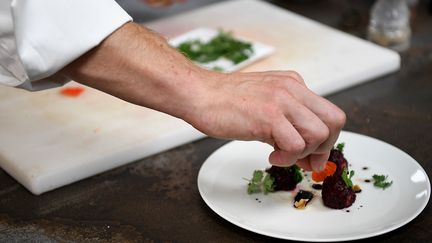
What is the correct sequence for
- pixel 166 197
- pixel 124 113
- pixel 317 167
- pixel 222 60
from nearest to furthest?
pixel 317 167, pixel 166 197, pixel 124 113, pixel 222 60

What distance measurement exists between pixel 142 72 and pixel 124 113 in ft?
1.56

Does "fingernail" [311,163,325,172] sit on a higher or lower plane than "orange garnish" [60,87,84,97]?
higher

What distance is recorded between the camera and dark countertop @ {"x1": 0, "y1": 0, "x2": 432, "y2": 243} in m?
1.17

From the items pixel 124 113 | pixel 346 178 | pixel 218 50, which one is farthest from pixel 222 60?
pixel 346 178

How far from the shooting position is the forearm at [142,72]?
108 cm

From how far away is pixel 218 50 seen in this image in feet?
5.80

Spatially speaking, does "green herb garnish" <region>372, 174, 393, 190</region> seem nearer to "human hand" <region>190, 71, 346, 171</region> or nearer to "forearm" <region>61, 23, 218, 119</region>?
"human hand" <region>190, 71, 346, 171</region>

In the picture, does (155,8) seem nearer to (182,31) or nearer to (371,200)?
(182,31)

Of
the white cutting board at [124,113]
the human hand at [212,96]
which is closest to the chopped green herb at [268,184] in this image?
the human hand at [212,96]

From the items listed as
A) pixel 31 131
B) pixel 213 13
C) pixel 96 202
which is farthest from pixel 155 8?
pixel 96 202

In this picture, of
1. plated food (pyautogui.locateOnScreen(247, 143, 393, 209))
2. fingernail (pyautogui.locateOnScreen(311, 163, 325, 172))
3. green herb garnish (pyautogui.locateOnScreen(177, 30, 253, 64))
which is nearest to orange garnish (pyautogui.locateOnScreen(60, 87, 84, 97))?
green herb garnish (pyautogui.locateOnScreen(177, 30, 253, 64))

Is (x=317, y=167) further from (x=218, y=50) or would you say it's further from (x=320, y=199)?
(x=218, y=50)

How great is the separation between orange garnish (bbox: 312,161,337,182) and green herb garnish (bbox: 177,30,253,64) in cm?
54

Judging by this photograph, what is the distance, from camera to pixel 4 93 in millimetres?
1646
